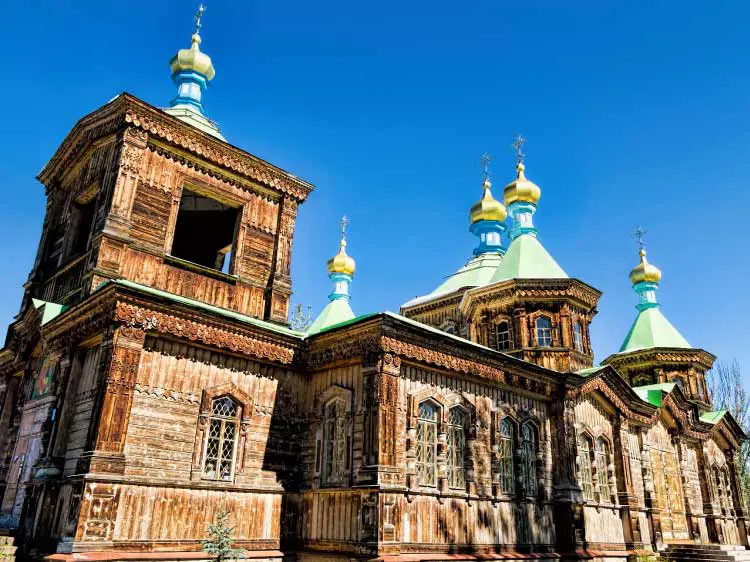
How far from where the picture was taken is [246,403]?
12.5m

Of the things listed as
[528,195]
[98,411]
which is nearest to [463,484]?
[98,411]

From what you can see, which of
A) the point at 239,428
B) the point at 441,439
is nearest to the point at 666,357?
the point at 441,439

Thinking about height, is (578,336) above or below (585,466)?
above

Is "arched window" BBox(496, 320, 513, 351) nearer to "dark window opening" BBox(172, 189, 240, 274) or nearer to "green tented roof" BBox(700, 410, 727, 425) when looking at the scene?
"dark window opening" BBox(172, 189, 240, 274)

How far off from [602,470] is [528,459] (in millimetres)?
3621

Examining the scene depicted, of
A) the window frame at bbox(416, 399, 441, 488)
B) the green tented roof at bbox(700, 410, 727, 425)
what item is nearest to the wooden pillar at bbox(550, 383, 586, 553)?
the window frame at bbox(416, 399, 441, 488)

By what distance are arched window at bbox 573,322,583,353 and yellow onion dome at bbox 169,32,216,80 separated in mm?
14164

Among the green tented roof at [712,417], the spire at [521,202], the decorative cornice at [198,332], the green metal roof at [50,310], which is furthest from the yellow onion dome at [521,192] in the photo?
the green metal roof at [50,310]

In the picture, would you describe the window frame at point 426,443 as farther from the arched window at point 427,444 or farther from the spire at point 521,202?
the spire at point 521,202

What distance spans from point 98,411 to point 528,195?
1976cm

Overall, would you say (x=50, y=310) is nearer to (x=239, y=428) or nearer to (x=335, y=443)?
(x=239, y=428)

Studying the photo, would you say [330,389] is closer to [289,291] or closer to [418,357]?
[418,357]

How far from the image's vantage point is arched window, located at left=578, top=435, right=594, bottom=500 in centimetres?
Result: 1688

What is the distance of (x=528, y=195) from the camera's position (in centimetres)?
2539
